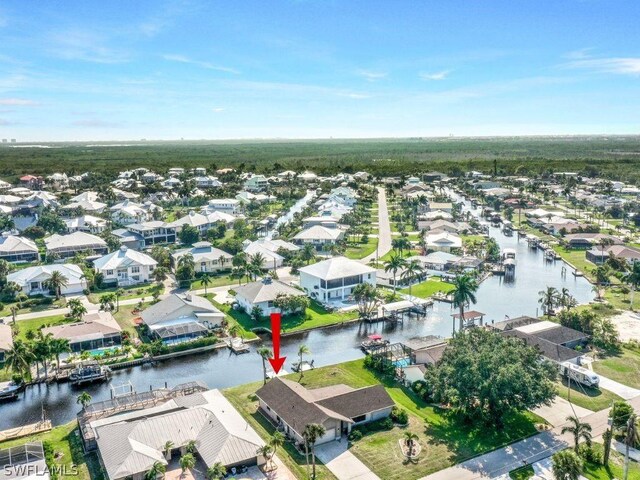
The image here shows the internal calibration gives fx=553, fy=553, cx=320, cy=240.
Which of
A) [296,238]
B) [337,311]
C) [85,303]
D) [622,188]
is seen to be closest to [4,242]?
[85,303]

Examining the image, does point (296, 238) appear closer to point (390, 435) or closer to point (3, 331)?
point (3, 331)

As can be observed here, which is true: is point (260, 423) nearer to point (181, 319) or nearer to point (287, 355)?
point (287, 355)

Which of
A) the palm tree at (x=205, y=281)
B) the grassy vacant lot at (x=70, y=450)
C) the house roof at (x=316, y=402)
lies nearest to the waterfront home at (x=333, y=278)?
the palm tree at (x=205, y=281)

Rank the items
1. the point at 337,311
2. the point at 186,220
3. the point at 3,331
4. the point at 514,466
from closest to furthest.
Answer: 1. the point at 514,466
2. the point at 3,331
3. the point at 337,311
4. the point at 186,220

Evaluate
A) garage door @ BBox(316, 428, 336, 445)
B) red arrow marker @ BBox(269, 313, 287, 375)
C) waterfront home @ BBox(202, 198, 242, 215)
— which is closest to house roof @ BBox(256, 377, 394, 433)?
garage door @ BBox(316, 428, 336, 445)

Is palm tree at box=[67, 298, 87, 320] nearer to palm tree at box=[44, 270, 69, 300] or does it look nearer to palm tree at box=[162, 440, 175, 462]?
palm tree at box=[44, 270, 69, 300]

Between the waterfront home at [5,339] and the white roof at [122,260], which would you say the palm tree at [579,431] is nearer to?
the waterfront home at [5,339]
